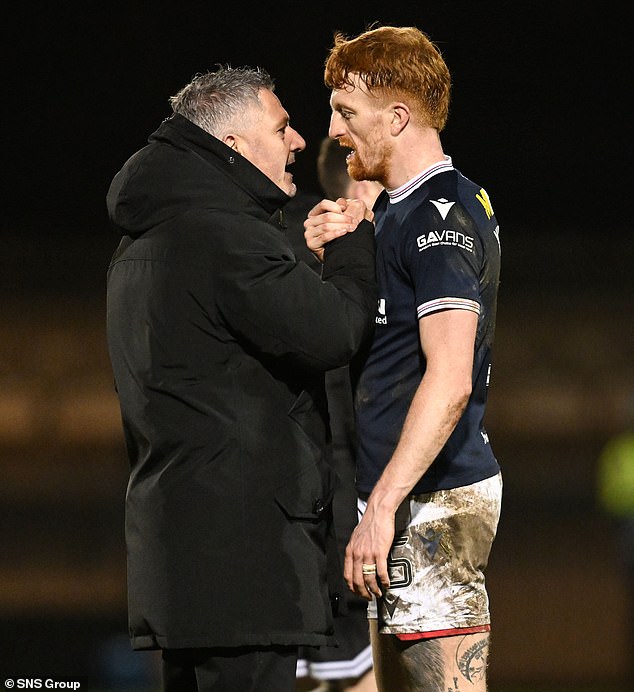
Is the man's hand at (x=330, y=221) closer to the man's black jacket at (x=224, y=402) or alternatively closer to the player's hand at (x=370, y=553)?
the man's black jacket at (x=224, y=402)

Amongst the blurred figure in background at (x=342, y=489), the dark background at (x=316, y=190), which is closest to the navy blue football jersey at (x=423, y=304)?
the blurred figure in background at (x=342, y=489)

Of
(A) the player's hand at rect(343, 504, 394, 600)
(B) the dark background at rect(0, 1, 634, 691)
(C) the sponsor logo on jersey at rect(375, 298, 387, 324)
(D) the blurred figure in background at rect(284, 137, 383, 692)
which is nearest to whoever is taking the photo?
(A) the player's hand at rect(343, 504, 394, 600)

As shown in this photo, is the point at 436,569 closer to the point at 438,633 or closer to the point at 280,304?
the point at 438,633

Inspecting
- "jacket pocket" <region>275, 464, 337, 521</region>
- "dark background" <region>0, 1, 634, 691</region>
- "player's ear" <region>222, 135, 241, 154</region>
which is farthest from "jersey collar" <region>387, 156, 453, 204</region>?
"dark background" <region>0, 1, 634, 691</region>

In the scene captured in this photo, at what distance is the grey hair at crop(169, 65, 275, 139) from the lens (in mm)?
1761

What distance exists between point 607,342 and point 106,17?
1896mm

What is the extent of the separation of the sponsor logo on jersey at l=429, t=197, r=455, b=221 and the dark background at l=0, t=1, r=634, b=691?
1.78 m

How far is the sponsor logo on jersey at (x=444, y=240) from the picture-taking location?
165 cm

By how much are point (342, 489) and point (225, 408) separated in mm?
1143

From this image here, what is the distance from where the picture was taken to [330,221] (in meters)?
1.75

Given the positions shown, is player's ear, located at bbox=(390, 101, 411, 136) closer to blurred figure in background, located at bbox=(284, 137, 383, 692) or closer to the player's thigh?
blurred figure in background, located at bbox=(284, 137, 383, 692)

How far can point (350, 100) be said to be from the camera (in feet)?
5.87

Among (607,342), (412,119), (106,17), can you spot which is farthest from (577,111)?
(412,119)

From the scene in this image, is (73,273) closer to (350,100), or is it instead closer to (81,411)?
(81,411)
